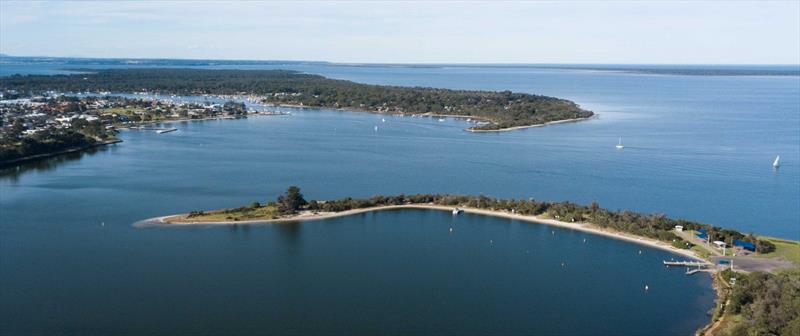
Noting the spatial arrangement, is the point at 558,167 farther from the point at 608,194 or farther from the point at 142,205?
the point at 142,205

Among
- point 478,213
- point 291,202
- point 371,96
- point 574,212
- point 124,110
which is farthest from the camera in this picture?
point 371,96

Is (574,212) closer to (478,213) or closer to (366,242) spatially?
(478,213)

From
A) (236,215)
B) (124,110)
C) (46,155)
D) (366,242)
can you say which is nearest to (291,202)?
(236,215)

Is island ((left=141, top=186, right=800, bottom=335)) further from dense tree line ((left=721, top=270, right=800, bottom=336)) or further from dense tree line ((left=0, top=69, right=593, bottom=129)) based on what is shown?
dense tree line ((left=0, top=69, right=593, bottom=129))

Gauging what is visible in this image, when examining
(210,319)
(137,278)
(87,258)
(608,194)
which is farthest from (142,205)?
(608,194)

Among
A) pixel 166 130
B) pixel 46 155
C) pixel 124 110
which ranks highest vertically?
pixel 124 110

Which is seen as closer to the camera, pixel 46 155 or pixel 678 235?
pixel 678 235
